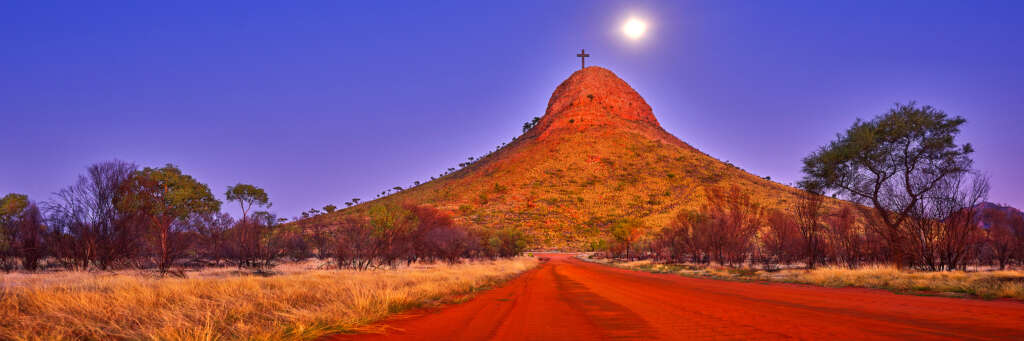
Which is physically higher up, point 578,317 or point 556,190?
point 556,190

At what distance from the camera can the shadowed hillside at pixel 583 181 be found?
77.1m

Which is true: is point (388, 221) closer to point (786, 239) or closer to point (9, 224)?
point (9, 224)

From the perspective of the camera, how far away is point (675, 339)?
5500mm

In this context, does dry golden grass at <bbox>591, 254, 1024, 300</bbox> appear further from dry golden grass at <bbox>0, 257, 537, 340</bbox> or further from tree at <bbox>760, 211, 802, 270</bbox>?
dry golden grass at <bbox>0, 257, 537, 340</bbox>

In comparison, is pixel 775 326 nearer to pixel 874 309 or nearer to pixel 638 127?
pixel 874 309

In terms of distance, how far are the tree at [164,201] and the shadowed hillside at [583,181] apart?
45501 mm

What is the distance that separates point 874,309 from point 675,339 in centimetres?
589

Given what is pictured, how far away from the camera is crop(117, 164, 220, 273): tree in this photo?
2195 centimetres

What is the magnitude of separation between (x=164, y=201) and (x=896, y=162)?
3704cm

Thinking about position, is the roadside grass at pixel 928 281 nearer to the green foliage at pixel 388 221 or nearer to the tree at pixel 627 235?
the green foliage at pixel 388 221

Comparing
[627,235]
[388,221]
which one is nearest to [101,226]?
[388,221]

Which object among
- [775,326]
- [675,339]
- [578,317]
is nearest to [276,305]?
[578,317]

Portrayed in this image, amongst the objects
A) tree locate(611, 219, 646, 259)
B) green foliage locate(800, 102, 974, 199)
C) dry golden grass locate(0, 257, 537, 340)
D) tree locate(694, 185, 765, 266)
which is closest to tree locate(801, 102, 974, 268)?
green foliage locate(800, 102, 974, 199)

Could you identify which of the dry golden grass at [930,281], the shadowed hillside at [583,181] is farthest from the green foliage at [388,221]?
the shadowed hillside at [583,181]
